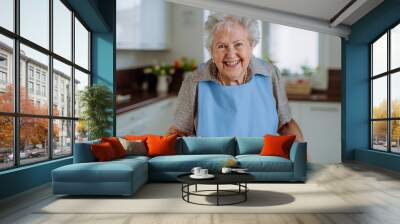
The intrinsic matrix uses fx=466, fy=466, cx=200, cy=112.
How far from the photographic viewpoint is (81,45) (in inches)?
307

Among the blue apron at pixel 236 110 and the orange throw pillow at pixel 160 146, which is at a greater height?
the blue apron at pixel 236 110

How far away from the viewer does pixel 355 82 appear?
8945 millimetres

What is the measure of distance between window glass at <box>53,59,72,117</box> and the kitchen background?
1.99m

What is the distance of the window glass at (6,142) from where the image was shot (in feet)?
15.8

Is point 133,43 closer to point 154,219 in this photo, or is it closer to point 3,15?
point 3,15

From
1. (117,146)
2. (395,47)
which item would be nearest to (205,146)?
(117,146)

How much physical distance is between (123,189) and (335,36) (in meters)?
6.26

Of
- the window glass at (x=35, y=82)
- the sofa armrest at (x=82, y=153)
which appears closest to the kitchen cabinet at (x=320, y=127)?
the sofa armrest at (x=82, y=153)

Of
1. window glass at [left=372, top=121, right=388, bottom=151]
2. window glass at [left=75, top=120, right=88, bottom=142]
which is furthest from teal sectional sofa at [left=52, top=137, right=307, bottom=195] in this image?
window glass at [left=372, top=121, right=388, bottom=151]

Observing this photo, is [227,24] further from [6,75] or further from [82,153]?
[6,75]

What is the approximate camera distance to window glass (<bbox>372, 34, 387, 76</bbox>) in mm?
8195

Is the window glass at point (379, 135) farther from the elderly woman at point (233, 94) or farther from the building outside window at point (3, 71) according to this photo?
the building outside window at point (3, 71)

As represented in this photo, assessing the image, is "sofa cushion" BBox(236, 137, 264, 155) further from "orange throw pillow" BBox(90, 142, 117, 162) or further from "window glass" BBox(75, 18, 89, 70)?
"window glass" BBox(75, 18, 89, 70)

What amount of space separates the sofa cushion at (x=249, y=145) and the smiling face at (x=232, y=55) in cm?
171
